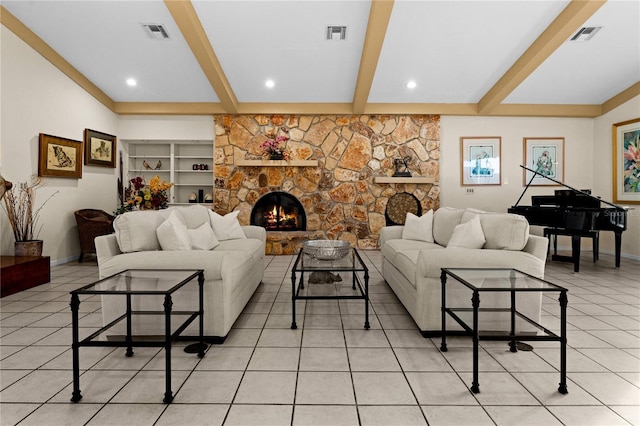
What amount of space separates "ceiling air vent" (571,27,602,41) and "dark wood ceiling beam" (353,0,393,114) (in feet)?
8.18

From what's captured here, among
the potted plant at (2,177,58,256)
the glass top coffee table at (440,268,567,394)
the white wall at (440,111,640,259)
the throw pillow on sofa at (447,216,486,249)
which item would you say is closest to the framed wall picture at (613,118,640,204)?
the white wall at (440,111,640,259)

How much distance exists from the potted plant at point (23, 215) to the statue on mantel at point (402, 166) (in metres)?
5.45

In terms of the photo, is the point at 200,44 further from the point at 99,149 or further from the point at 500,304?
the point at 500,304

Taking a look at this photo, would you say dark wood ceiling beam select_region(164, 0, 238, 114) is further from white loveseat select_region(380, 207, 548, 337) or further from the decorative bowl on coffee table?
white loveseat select_region(380, 207, 548, 337)

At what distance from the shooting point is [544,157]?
6.64 meters

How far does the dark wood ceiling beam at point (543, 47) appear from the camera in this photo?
12.9ft

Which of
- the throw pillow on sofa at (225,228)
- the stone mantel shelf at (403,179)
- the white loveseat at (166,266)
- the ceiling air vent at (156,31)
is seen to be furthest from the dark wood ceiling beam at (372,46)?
the white loveseat at (166,266)

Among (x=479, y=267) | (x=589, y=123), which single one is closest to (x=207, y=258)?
(x=479, y=267)

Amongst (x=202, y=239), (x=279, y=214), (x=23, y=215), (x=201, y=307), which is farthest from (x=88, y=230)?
(x=201, y=307)

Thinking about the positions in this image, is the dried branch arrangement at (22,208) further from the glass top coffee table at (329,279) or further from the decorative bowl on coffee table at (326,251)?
the decorative bowl on coffee table at (326,251)

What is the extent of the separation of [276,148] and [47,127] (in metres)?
3.37

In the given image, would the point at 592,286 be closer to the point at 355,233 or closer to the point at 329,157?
the point at 355,233

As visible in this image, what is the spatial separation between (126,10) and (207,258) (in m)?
3.54

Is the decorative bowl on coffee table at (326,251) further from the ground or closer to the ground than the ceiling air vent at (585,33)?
closer to the ground
